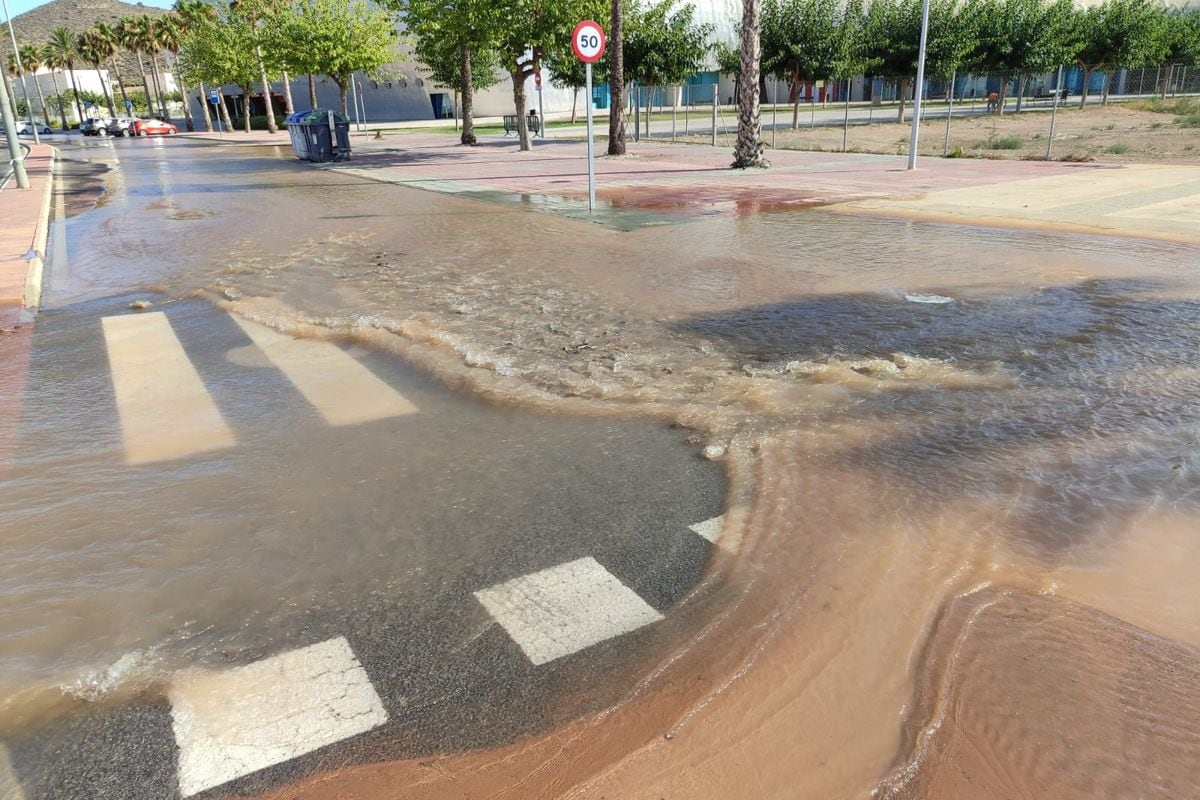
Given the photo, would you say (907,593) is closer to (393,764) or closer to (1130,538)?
(1130,538)

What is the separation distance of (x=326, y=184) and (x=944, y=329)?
715 inches

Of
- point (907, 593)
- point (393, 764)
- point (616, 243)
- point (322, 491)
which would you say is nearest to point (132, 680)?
point (393, 764)

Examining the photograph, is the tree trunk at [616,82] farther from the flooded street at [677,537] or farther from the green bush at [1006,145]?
the flooded street at [677,537]

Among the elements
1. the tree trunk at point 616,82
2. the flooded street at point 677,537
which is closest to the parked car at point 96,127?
the tree trunk at point 616,82

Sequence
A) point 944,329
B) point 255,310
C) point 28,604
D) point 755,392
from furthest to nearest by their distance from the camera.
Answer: point 255,310, point 944,329, point 755,392, point 28,604

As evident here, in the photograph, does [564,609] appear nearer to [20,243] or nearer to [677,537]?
[677,537]

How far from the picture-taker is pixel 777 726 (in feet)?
8.86

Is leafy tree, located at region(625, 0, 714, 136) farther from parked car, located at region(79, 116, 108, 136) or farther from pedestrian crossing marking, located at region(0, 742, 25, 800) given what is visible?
parked car, located at region(79, 116, 108, 136)

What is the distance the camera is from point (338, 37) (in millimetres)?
36031

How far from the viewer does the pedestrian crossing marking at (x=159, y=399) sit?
506cm

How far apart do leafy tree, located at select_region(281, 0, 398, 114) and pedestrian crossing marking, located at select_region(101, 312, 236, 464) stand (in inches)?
1183

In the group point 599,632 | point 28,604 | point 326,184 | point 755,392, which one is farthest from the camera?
point 326,184

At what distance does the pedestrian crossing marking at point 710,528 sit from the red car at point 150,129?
68.8 meters

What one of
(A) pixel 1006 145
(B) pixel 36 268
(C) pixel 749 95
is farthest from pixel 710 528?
(A) pixel 1006 145
